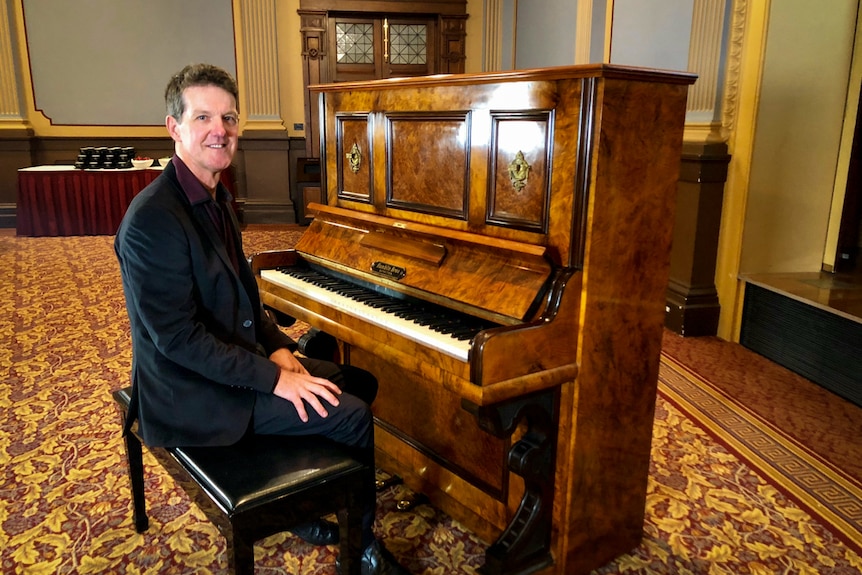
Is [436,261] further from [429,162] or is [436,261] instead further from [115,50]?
[115,50]

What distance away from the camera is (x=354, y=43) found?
328 inches

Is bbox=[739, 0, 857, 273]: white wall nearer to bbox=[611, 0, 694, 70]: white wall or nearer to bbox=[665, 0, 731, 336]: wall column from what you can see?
bbox=[665, 0, 731, 336]: wall column

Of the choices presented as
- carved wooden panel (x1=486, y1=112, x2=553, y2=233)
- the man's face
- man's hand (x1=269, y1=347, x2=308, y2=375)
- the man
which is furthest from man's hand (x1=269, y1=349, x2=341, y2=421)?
carved wooden panel (x1=486, y1=112, x2=553, y2=233)

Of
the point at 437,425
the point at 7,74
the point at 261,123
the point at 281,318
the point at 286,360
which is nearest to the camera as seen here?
the point at 286,360

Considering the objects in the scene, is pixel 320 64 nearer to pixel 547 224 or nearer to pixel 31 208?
pixel 31 208

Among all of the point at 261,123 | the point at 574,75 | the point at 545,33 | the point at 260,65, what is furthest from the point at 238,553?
the point at 260,65

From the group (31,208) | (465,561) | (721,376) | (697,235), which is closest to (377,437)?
(465,561)

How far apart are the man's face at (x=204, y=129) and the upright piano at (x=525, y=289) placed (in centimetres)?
60

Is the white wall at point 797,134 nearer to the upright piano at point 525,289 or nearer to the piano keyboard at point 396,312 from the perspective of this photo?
the upright piano at point 525,289

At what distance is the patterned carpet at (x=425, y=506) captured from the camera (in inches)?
82.2

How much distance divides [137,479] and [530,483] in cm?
125

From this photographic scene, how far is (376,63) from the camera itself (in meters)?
8.40

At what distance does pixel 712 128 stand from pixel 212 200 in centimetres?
321

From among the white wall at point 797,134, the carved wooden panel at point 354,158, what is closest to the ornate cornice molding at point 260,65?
the white wall at point 797,134
